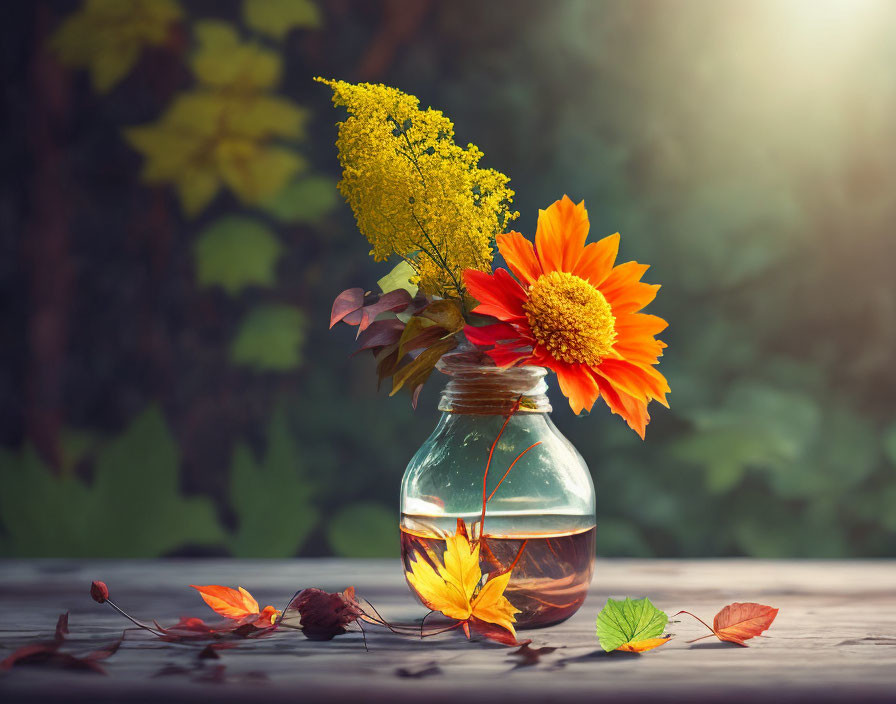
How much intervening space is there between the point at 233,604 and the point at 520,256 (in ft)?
1.13

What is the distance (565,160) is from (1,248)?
36.9 inches

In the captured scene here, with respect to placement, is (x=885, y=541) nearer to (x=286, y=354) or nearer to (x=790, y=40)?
(x=790, y=40)

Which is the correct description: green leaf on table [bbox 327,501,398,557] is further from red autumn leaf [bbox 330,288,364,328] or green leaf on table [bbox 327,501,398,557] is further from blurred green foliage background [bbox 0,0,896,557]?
red autumn leaf [bbox 330,288,364,328]

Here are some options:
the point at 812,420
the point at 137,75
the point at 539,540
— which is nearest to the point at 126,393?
the point at 137,75

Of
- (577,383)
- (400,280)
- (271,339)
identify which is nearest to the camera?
(577,383)

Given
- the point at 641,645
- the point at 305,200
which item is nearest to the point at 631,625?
the point at 641,645

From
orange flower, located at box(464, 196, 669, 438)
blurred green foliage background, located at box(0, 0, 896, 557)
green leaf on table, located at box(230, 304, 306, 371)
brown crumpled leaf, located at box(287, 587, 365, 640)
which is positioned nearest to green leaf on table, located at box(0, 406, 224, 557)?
blurred green foliage background, located at box(0, 0, 896, 557)

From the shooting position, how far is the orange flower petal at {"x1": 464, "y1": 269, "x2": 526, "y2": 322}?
515 millimetres

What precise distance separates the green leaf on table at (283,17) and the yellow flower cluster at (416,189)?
803 mm

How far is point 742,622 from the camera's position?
1.86 feet

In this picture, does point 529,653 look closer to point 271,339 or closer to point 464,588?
point 464,588

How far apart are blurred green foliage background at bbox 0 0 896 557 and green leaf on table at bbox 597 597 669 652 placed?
0.74m

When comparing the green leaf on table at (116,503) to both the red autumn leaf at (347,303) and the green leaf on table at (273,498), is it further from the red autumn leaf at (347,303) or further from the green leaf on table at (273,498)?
the red autumn leaf at (347,303)

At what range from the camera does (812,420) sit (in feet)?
4.25
